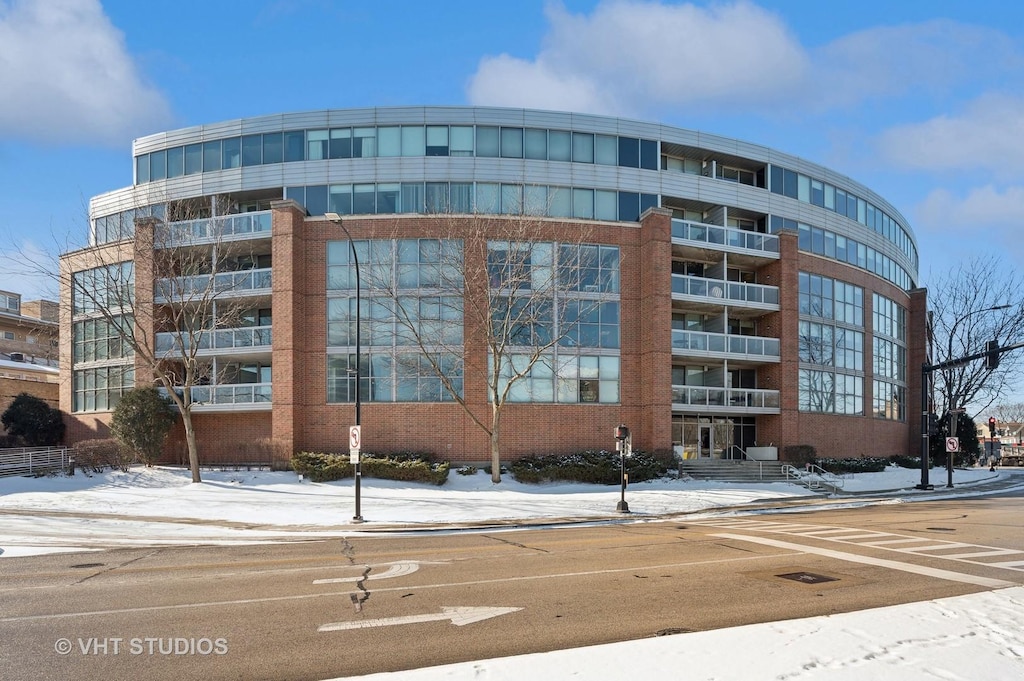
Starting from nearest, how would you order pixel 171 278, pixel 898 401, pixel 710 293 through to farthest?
1. pixel 171 278
2. pixel 710 293
3. pixel 898 401

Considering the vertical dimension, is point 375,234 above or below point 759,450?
above

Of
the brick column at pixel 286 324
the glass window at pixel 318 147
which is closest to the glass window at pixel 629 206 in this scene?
the glass window at pixel 318 147

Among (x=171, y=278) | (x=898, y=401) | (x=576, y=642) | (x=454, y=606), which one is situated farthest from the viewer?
(x=898, y=401)

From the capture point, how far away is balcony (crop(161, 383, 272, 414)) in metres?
31.7

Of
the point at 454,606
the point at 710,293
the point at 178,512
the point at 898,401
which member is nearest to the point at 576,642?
the point at 454,606

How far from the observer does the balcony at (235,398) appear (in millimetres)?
31688

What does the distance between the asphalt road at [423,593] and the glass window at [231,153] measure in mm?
25063

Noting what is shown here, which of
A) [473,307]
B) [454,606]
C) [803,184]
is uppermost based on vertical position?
[803,184]

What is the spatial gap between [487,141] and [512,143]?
125 centimetres

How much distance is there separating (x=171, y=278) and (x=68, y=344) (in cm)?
1337

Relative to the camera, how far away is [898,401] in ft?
154

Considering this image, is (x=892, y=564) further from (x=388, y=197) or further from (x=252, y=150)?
(x=252, y=150)

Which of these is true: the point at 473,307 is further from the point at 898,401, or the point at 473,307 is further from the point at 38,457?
the point at 898,401

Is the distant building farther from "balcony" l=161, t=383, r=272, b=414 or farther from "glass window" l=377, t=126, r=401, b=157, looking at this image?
"glass window" l=377, t=126, r=401, b=157
